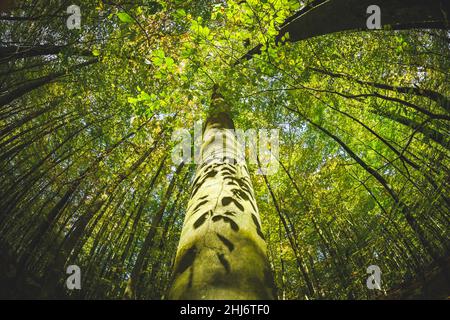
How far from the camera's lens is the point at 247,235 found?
1.23 m

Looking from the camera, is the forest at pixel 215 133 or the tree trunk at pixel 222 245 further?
the forest at pixel 215 133

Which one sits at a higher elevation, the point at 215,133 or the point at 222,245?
the point at 215,133

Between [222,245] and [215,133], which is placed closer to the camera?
[222,245]

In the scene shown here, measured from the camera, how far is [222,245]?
3.71 ft

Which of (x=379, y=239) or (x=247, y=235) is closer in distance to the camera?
(x=247, y=235)

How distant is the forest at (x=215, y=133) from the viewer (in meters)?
1.75

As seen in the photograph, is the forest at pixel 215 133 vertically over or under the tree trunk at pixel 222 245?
over

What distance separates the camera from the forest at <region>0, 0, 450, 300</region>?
1754 millimetres

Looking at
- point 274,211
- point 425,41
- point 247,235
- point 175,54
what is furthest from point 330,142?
point 247,235

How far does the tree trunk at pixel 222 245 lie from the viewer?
970 mm

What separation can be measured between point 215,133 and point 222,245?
1.40m

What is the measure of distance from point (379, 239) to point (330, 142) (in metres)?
3.35

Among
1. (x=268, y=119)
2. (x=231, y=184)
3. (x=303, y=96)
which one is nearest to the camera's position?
(x=231, y=184)
